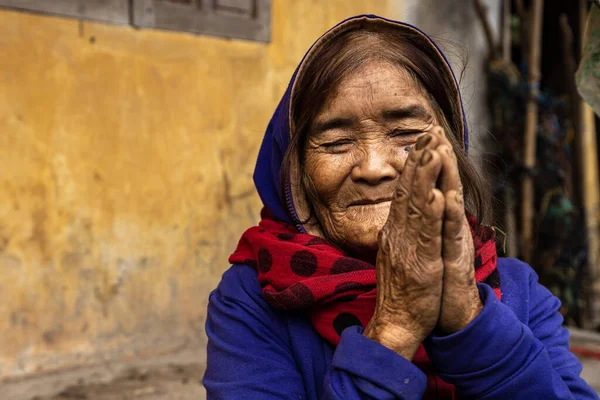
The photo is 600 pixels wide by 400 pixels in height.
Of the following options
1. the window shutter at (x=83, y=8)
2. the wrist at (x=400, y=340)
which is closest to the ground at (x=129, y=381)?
the window shutter at (x=83, y=8)

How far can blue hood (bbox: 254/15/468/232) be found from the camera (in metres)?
1.62

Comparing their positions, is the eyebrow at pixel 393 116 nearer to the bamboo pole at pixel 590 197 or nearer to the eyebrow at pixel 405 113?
the eyebrow at pixel 405 113

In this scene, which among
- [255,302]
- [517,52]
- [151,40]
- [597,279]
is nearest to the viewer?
[255,302]

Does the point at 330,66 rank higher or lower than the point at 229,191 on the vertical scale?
higher

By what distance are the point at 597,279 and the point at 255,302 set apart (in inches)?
186

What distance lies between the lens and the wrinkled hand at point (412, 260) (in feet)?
3.95

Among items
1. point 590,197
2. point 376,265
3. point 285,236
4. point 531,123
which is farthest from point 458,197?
point 590,197

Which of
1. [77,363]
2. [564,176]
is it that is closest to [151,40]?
[77,363]

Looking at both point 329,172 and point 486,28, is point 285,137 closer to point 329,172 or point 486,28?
point 329,172

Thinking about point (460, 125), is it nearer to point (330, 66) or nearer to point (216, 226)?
point (330, 66)

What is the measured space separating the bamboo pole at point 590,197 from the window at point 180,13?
2.69m

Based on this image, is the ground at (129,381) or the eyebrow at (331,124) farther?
the ground at (129,381)

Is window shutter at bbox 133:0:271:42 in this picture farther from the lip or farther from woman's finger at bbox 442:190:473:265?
woman's finger at bbox 442:190:473:265

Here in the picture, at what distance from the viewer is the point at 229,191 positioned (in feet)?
15.0
